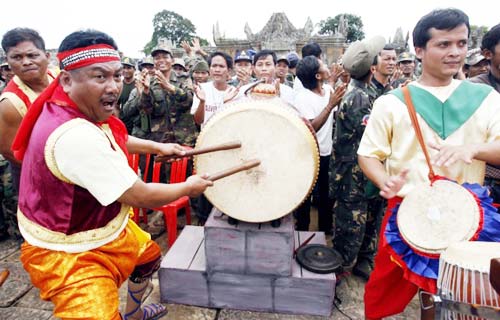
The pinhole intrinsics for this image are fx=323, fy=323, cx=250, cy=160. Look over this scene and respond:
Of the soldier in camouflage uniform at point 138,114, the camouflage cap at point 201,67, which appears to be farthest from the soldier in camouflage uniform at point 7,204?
the camouflage cap at point 201,67

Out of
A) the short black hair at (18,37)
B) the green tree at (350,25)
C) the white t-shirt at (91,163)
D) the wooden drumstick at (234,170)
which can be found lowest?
the wooden drumstick at (234,170)

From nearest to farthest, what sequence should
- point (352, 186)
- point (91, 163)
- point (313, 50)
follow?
1. point (91, 163)
2. point (352, 186)
3. point (313, 50)

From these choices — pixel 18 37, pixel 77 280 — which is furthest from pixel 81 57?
pixel 18 37

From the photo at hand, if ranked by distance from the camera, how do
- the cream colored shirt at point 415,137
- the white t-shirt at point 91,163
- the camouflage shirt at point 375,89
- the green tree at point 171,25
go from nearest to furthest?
1. the white t-shirt at point 91,163
2. the cream colored shirt at point 415,137
3. the camouflage shirt at point 375,89
4. the green tree at point 171,25

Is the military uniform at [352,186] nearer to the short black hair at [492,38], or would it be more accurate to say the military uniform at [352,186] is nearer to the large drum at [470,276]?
the short black hair at [492,38]

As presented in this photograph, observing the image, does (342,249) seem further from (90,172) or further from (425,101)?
(90,172)

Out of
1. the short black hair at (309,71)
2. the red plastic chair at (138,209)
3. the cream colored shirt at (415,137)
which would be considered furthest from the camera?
the red plastic chair at (138,209)

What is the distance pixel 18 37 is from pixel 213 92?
2.06m

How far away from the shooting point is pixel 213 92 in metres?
4.15

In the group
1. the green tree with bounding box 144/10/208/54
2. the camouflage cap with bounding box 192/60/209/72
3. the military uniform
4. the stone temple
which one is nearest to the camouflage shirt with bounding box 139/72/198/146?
the camouflage cap with bounding box 192/60/209/72

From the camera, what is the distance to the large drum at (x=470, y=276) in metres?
1.24

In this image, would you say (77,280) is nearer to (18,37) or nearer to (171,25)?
(18,37)

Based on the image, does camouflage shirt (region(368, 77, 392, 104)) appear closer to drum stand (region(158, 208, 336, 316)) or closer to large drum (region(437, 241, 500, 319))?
drum stand (region(158, 208, 336, 316))

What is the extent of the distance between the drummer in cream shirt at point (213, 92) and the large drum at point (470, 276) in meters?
3.11
